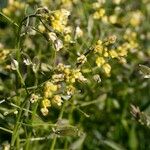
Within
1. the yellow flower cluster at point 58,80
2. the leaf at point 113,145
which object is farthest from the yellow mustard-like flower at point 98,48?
the leaf at point 113,145

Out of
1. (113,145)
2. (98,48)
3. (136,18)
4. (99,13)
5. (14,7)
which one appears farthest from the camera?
(136,18)

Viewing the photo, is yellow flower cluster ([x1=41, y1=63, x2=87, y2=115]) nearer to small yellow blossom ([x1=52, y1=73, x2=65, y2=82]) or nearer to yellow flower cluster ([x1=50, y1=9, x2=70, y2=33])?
small yellow blossom ([x1=52, y1=73, x2=65, y2=82])

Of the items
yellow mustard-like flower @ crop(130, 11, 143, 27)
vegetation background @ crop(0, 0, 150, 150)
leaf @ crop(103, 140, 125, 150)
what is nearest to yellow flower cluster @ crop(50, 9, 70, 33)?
vegetation background @ crop(0, 0, 150, 150)

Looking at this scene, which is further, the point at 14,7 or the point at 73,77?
the point at 14,7

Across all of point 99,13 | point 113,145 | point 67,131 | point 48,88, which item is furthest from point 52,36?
point 113,145

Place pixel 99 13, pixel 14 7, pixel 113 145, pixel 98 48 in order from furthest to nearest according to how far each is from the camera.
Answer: pixel 14 7, pixel 113 145, pixel 99 13, pixel 98 48

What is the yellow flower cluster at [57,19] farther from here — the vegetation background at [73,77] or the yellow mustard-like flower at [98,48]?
the yellow mustard-like flower at [98,48]

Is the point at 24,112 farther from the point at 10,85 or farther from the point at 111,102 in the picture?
the point at 111,102

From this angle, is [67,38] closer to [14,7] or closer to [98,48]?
[98,48]
